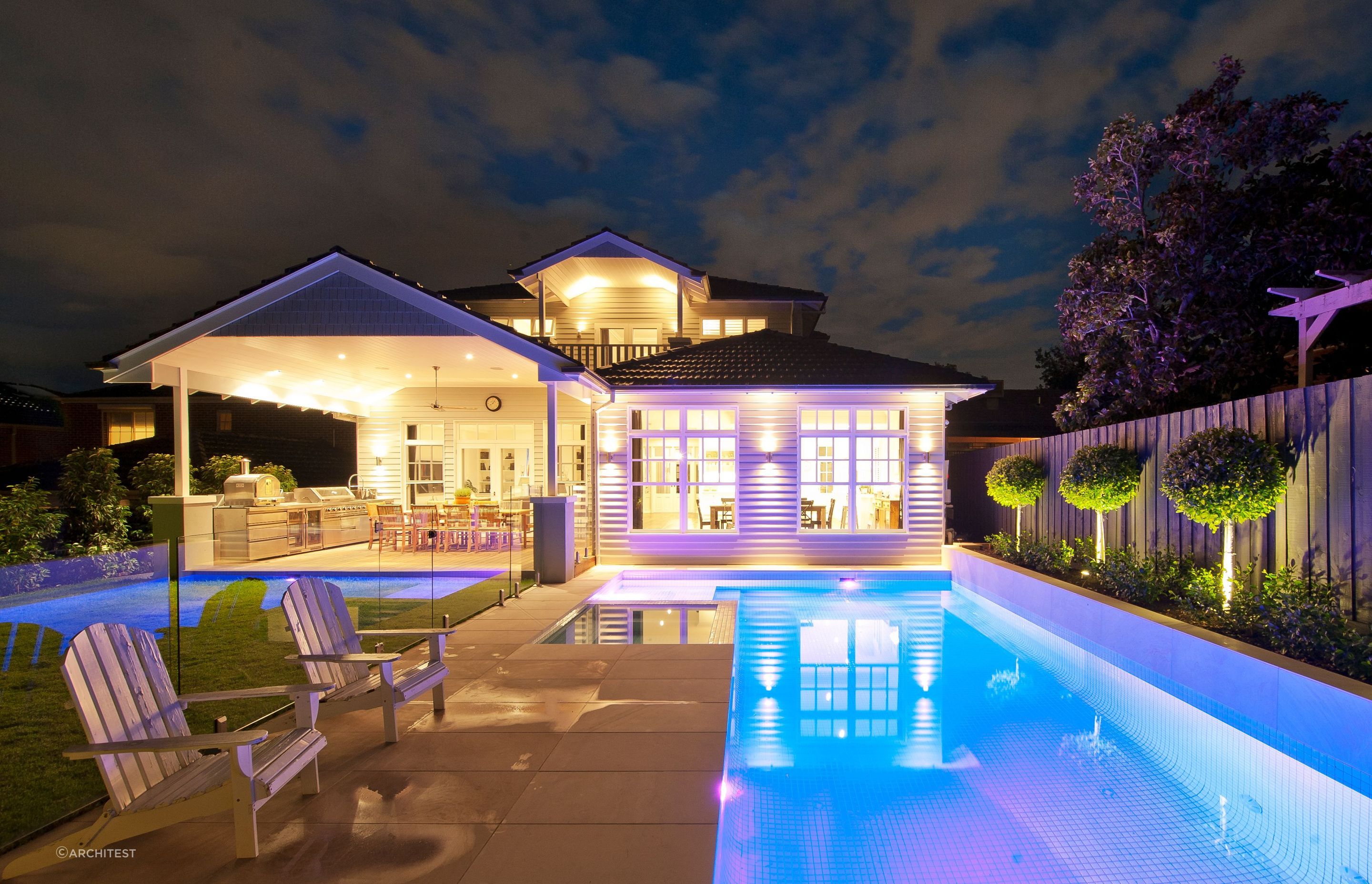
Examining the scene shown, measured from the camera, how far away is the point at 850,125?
16062 mm

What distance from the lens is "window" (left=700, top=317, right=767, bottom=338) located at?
16.7m

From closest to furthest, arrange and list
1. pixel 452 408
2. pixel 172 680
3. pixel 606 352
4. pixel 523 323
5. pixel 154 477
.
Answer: pixel 172 680 < pixel 154 477 < pixel 452 408 < pixel 606 352 < pixel 523 323

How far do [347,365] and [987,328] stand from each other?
A: 3160cm

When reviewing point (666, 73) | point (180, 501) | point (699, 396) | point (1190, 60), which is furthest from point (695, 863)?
point (666, 73)

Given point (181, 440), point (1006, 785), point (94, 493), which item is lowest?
point (1006, 785)

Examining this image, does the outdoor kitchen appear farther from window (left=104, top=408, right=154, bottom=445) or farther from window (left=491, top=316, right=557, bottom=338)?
window (left=104, top=408, right=154, bottom=445)

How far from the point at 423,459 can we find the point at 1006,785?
45.2 ft

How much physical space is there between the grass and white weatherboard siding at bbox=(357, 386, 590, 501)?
8.63 metres

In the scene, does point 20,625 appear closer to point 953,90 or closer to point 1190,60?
point 1190,60

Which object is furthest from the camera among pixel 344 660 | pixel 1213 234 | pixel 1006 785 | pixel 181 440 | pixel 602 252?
pixel 602 252

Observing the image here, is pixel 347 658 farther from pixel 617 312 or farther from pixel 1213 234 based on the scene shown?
pixel 617 312

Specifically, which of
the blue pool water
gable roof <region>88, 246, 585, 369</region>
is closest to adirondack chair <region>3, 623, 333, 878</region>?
the blue pool water

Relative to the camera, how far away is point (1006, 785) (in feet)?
12.7

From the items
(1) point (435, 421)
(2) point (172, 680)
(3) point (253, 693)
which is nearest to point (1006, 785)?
(3) point (253, 693)
